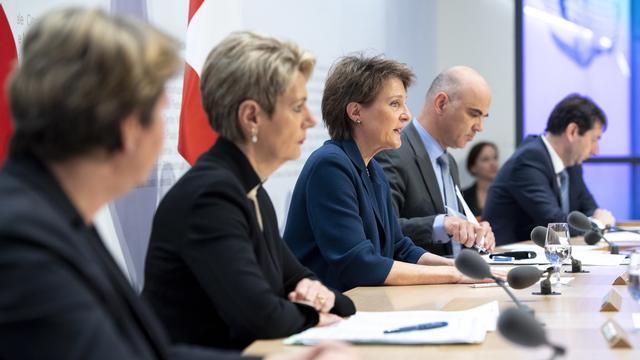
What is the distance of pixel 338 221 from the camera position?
284 cm

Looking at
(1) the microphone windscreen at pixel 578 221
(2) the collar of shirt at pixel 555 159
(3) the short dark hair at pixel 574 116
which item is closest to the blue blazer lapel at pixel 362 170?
(1) the microphone windscreen at pixel 578 221

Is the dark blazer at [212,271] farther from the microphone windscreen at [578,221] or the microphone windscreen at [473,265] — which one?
the microphone windscreen at [578,221]

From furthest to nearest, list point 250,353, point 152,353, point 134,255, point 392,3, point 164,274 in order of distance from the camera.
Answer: point 392,3 < point 134,255 < point 164,274 < point 250,353 < point 152,353

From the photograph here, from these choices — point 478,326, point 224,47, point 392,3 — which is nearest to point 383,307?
point 478,326

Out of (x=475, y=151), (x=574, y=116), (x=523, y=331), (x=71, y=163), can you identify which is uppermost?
(x=71, y=163)

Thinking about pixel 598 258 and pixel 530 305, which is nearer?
pixel 530 305

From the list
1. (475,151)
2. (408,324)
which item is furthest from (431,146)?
(475,151)

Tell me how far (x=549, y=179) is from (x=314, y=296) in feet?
11.2

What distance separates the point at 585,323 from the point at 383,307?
20.3 inches

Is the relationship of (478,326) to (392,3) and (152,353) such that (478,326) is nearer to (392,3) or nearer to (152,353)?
(152,353)

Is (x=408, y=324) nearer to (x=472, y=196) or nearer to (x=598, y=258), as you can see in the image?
(x=598, y=258)

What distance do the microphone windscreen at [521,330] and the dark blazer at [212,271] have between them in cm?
62

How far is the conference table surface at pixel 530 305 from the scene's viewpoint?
1783 millimetres

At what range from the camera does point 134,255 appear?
3.48 metres
